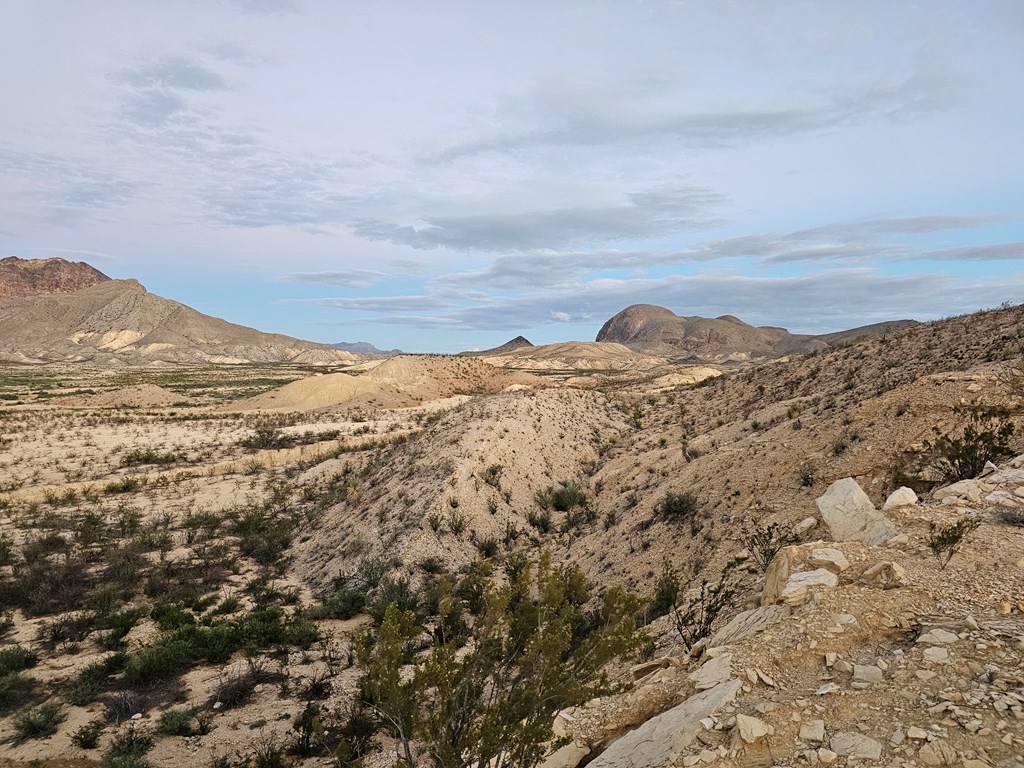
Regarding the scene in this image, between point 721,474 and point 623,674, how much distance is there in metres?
6.82

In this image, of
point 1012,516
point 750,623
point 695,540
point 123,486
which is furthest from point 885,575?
point 123,486

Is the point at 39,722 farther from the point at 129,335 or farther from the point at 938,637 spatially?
the point at 129,335

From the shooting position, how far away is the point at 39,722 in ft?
23.4

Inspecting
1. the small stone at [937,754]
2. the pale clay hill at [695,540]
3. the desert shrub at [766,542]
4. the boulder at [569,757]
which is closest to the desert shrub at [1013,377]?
the pale clay hill at [695,540]

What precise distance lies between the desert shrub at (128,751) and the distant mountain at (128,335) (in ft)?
433

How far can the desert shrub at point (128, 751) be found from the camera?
621cm

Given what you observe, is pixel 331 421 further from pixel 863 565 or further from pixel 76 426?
pixel 863 565

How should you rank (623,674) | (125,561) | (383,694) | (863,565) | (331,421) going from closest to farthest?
(383,694)
(863,565)
(623,674)
(125,561)
(331,421)

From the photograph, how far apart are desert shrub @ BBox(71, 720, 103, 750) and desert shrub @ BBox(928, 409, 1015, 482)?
12639 millimetres

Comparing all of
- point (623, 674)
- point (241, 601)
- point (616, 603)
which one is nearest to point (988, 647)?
point (616, 603)

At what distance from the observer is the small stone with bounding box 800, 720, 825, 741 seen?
147 inches

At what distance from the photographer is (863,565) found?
5.72m

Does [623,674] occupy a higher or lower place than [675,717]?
lower

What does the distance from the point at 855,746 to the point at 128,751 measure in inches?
312
